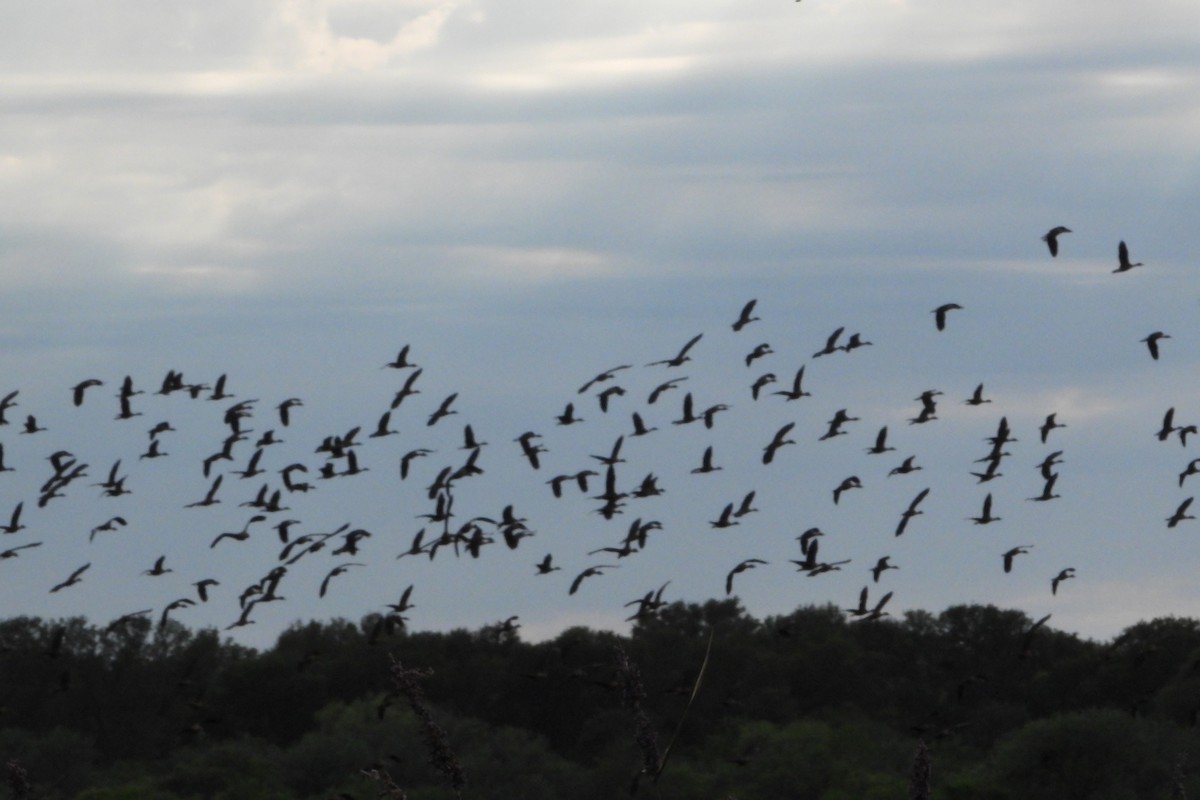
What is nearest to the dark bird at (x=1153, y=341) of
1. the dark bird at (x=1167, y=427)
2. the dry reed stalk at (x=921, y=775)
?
the dark bird at (x=1167, y=427)

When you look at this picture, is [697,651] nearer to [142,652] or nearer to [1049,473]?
[142,652]

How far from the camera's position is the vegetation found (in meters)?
77.6

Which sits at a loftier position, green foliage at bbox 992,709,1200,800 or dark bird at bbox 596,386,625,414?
dark bird at bbox 596,386,625,414

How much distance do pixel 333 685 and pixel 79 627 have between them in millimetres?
21082

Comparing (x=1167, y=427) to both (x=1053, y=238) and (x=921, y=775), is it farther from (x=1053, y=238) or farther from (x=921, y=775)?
(x=921, y=775)

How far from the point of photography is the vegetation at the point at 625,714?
77.6m

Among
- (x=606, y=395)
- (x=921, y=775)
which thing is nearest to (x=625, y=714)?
(x=606, y=395)

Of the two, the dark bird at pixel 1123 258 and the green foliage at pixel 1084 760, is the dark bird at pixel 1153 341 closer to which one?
the dark bird at pixel 1123 258

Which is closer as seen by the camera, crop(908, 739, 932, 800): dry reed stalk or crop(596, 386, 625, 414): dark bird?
crop(908, 739, 932, 800): dry reed stalk

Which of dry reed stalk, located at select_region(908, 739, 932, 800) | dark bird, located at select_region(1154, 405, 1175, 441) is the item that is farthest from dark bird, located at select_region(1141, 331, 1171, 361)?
dry reed stalk, located at select_region(908, 739, 932, 800)

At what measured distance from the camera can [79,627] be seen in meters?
115

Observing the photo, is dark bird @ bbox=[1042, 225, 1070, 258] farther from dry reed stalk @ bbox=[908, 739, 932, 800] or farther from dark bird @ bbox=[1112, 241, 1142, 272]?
dry reed stalk @ bbox=[908, 739, 932, 800]

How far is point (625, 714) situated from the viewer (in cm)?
6975

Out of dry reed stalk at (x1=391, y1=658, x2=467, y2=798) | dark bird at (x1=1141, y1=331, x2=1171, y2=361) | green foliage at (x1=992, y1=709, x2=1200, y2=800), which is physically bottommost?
green foliage at (x1=992, y1=709, x2=1200, y2=800)
